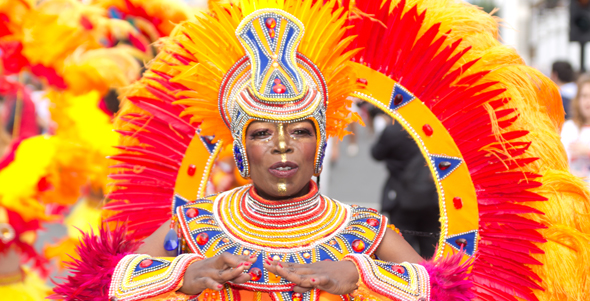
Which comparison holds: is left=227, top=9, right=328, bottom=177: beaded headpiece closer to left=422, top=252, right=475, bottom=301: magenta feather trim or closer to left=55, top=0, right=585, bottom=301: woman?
left=55, top=0, right=585, bottom=301: woman

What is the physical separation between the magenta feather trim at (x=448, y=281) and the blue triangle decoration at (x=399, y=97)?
0.74 metres

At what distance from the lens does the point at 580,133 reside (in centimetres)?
493

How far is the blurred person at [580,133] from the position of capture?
15.7ft

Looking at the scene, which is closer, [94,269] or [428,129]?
[94,269]

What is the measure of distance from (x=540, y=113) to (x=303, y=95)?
1.10 meters

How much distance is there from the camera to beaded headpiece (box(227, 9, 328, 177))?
2.14 meters

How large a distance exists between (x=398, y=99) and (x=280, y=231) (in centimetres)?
83

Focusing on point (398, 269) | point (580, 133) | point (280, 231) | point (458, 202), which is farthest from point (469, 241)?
point (580, 133)

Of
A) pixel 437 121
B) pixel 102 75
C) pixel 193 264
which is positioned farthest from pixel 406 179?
pixel 193 264

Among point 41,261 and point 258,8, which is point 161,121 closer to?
point 258,8

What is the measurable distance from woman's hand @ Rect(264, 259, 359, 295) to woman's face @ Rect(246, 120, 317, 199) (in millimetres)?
280

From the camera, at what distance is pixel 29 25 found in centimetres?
490

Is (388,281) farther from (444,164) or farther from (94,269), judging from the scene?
(94,269)

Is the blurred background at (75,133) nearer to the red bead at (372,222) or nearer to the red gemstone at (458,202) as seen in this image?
the red gemstone at (458,202)
